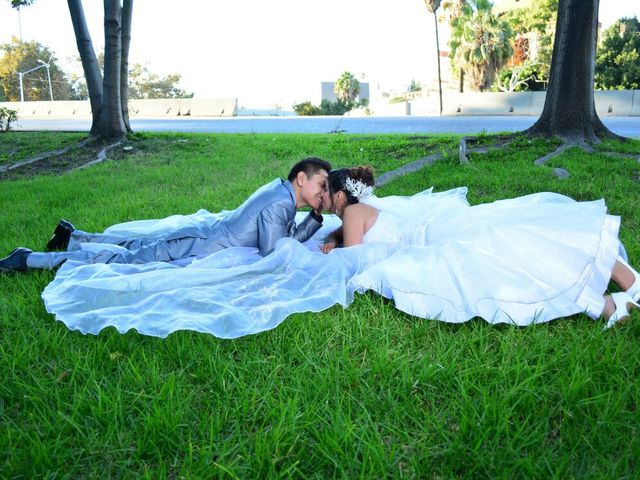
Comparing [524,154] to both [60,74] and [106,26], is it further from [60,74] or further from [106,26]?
[60,74]

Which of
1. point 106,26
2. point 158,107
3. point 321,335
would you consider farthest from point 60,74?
point 321,335

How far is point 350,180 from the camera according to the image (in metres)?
3.81

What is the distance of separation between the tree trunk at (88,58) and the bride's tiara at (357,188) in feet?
30.3

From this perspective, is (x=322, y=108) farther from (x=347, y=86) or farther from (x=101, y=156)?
(x=101, y=156)

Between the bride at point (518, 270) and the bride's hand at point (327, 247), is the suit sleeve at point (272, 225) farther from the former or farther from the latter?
the bride at point (518, 270)

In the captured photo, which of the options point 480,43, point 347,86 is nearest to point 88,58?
point 480,43

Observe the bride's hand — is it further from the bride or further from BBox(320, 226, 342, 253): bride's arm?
the bride

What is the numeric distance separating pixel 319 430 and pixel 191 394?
560 mm

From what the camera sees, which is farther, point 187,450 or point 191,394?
point 191,394

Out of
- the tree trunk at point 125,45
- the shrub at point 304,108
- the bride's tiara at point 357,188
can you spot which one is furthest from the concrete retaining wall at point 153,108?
the bride's tiara at point 357,188

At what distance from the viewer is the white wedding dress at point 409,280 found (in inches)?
102

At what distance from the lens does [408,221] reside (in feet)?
12.2

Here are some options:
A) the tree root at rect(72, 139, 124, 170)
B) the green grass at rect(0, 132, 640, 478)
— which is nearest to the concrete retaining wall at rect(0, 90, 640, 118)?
the tree root at rect(72, 139, 124, 170)

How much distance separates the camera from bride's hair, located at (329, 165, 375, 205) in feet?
12.5
